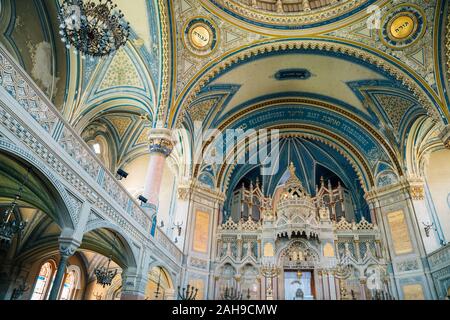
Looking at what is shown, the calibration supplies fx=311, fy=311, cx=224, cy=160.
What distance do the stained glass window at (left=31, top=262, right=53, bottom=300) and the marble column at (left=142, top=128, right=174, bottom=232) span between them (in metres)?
5.93

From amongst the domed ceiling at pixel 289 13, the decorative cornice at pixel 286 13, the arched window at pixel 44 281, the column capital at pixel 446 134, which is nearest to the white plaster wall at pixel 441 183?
the column capital at pixel 446 134

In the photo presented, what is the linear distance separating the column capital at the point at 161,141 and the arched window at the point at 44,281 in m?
6.97

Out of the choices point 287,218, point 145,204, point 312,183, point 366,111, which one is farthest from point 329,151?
point 145,204

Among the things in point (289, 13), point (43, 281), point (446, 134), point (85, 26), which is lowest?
point (43, 281)

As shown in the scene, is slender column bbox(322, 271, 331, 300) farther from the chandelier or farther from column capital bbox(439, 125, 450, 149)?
the chandelier

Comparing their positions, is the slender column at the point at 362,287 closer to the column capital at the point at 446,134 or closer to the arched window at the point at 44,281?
the column capital at the point at 446,134

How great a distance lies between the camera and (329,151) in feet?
59.9

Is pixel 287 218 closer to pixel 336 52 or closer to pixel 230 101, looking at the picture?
pixel 230 101

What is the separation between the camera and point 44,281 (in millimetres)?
12867

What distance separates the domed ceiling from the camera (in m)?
12.6

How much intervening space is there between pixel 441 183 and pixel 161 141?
13382mm

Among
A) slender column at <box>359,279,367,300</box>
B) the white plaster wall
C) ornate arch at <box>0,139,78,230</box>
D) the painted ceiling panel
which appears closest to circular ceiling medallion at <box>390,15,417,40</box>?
the painted ceiling panel

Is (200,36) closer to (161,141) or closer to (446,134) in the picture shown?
(161,141)

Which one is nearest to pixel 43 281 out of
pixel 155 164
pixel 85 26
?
pixel 155 164
